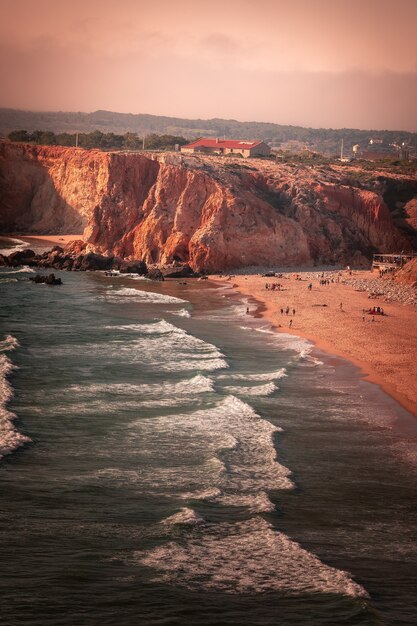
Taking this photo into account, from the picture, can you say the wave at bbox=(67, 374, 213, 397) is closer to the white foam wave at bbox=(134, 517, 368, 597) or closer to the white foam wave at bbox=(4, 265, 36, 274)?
the white foam wave at bbox=(134, 517, 368, 597)

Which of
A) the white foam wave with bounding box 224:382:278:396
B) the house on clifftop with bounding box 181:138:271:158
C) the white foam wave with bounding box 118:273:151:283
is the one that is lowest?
the white foam wave with bounding box 224:382:278:396

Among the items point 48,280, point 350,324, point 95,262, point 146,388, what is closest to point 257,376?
point 146,388

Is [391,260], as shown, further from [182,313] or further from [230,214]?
[182,313]

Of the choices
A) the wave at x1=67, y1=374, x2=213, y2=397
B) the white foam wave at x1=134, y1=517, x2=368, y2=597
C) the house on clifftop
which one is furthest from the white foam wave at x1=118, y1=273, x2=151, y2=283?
the white foam wave at x1=134, y1=517, x2=368, y2=597

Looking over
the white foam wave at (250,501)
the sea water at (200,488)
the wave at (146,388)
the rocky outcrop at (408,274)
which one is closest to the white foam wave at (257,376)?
the sea water at (200,488)

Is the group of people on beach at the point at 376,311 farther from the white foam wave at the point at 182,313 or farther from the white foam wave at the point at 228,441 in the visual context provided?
the white foam wave at the point at 228,441

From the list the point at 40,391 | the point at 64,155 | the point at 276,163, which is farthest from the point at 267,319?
the point at 64,155
